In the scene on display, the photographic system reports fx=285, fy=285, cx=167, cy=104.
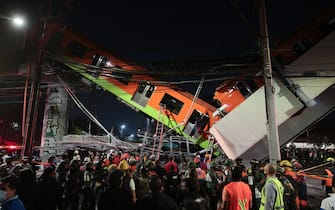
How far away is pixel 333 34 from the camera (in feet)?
35.8

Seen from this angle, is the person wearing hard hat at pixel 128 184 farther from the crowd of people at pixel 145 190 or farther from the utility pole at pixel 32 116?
the utility pole at pixel 32 116

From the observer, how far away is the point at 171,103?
560 inches

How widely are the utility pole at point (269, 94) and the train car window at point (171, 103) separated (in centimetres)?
604

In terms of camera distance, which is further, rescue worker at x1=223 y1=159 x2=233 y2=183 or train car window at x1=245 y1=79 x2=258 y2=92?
train car window at x1=245 y1=79 x2=258 y2=92

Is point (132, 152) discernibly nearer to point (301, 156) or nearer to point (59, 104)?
point (59, 104)

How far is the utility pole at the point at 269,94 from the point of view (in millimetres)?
8211

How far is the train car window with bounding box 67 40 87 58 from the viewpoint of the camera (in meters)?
13.9

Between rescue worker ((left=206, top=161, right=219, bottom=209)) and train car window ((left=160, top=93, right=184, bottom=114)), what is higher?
train car window ((left=160, top=93, right=184, bottom=114))

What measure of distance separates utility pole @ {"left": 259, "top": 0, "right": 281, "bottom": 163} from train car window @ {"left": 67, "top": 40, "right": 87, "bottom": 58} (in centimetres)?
Result: 879

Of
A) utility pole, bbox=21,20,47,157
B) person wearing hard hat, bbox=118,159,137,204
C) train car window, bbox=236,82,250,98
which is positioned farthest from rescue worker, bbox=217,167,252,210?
train car window, bbox=236,82,250,98

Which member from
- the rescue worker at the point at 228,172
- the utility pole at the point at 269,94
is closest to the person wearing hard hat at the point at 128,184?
the rescue worker at the point at 228,172

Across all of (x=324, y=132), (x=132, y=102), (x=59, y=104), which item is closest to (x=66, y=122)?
(x=59, y=104)

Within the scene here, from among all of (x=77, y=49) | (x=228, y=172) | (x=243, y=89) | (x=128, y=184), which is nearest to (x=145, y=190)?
(x=128, y=184)

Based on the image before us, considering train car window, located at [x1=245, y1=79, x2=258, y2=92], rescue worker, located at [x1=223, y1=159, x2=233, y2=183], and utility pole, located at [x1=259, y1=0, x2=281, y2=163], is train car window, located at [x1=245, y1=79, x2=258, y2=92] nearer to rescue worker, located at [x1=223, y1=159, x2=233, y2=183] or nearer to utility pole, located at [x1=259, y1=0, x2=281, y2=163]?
utility pole, located at [x1=259, y1=0, x2=281, y2=163]
